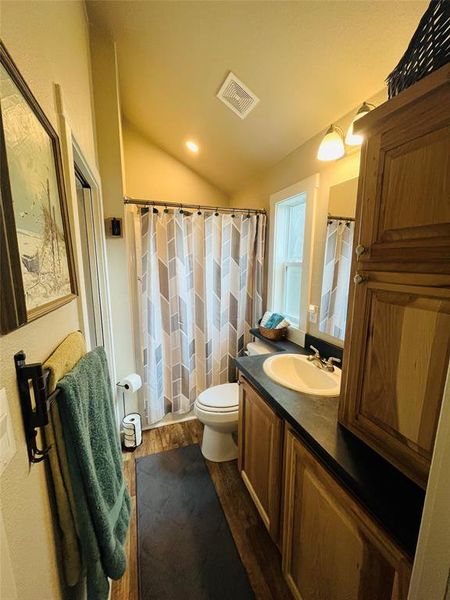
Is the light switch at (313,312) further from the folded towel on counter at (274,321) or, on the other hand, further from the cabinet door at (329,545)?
the cabinet door at (329,545)

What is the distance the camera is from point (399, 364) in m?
0.70

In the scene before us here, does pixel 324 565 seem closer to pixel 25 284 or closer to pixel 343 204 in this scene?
pixel 25 284

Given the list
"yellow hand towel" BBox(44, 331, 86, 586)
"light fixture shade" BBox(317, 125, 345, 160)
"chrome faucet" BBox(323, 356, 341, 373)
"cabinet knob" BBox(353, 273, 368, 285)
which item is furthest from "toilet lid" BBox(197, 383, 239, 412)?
"light fixture shade" BBox(317, 125, 345, 160)

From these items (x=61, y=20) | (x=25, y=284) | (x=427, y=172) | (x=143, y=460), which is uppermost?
(x=61, y=20)

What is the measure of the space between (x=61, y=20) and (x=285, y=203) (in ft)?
5.14

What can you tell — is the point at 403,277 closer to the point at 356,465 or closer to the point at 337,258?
the point at 356,465

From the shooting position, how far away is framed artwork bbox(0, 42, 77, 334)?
1.33 feet

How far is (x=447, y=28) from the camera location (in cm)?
55

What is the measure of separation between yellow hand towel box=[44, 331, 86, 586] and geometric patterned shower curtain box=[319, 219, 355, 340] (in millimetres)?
1343

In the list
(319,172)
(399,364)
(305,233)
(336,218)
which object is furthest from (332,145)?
(399,364)

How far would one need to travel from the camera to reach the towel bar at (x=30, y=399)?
44cm

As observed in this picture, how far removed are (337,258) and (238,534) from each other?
1.65 m

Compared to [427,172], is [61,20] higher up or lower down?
higher up

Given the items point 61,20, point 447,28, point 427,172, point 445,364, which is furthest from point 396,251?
point 61,20
